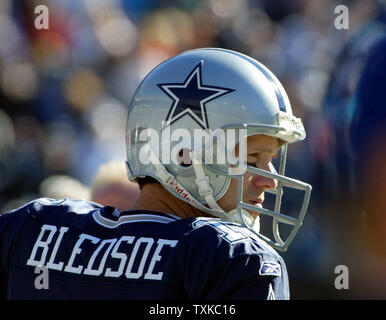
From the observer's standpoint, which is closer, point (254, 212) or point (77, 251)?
point (77, 251)

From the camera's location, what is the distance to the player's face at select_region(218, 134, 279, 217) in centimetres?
218

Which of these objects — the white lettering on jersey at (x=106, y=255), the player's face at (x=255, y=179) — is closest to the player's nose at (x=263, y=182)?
the player's face at (x=255, y=179)

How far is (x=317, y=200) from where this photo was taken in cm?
429

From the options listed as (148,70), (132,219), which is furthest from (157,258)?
(148,70)

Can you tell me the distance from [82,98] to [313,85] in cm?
175

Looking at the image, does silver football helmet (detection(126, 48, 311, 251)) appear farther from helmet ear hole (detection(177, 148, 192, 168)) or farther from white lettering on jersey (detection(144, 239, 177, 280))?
white lettering on jersey (detection(144, 239, 177, 280))

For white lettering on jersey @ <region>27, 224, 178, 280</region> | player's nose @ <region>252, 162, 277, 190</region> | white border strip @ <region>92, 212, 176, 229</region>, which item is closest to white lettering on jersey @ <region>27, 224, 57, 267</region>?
white lettering on jersey @ <region>27, 224, 178, 280</region>

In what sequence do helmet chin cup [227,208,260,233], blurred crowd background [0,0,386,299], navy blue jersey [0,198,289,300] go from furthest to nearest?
blurred crowd background [0,0,386,299] < helmet chin cup [227,208,260,233] < navy blue jersey [0,198,289,300]

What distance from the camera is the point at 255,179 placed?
7.30 ft

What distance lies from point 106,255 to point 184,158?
1.48ft

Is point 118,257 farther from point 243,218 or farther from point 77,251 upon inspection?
point 243,218

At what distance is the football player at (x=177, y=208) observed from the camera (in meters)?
1.83
